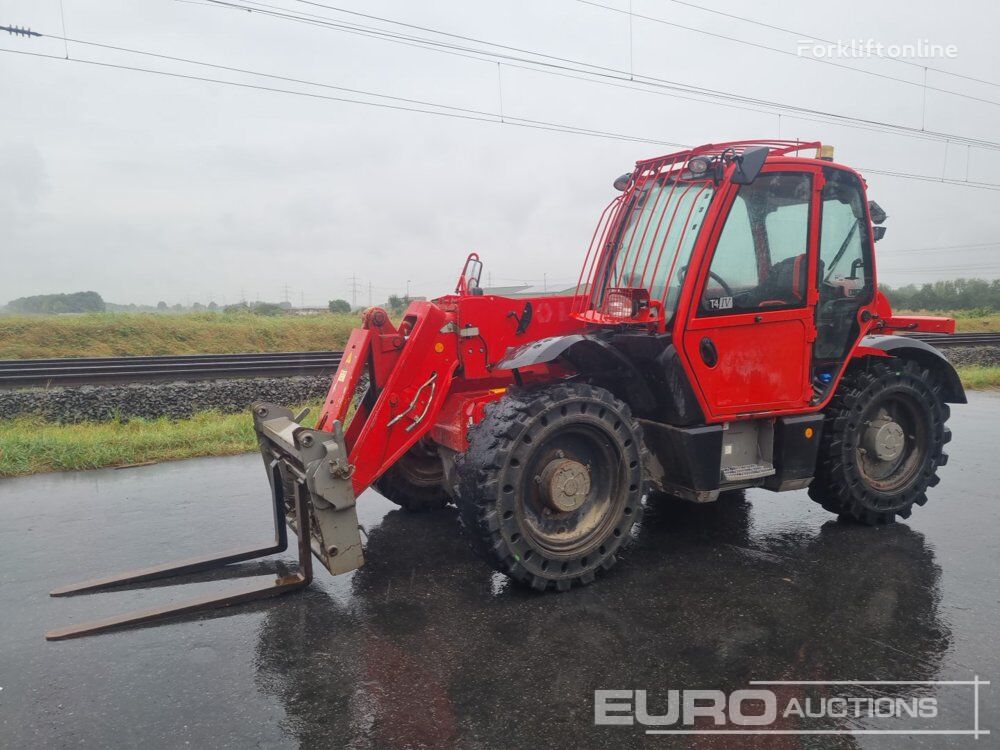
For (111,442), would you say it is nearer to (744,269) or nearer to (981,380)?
(744,269)

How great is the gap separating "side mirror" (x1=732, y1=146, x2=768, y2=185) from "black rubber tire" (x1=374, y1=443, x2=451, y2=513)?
3.04 m

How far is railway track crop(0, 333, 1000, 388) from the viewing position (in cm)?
1160

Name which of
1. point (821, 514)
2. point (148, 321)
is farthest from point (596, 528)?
point (148, 321)

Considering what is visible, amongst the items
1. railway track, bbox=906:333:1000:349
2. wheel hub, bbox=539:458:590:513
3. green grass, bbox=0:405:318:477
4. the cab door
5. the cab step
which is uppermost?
the cab door

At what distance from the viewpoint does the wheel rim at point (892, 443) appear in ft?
18.1

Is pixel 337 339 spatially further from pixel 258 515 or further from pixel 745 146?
pixel 745 146

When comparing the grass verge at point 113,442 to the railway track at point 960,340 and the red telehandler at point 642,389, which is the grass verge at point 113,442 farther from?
the railway track at point 960,340

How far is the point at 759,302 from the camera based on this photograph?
4938 mm

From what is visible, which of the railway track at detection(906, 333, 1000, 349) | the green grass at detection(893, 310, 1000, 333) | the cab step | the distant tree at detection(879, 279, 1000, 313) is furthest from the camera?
the distant tree at detection(879, 279, 1000, 313)

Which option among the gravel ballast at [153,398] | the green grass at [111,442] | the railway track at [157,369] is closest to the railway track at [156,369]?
the railway track at [157,369]

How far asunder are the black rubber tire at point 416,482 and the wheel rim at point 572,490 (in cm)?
149

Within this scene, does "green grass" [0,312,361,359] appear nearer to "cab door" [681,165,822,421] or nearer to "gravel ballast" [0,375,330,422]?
"gravel ballast" [0,375,330,422]

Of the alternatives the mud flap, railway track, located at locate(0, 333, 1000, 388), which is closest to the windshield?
the mud flap

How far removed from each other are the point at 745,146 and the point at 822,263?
103 cm
